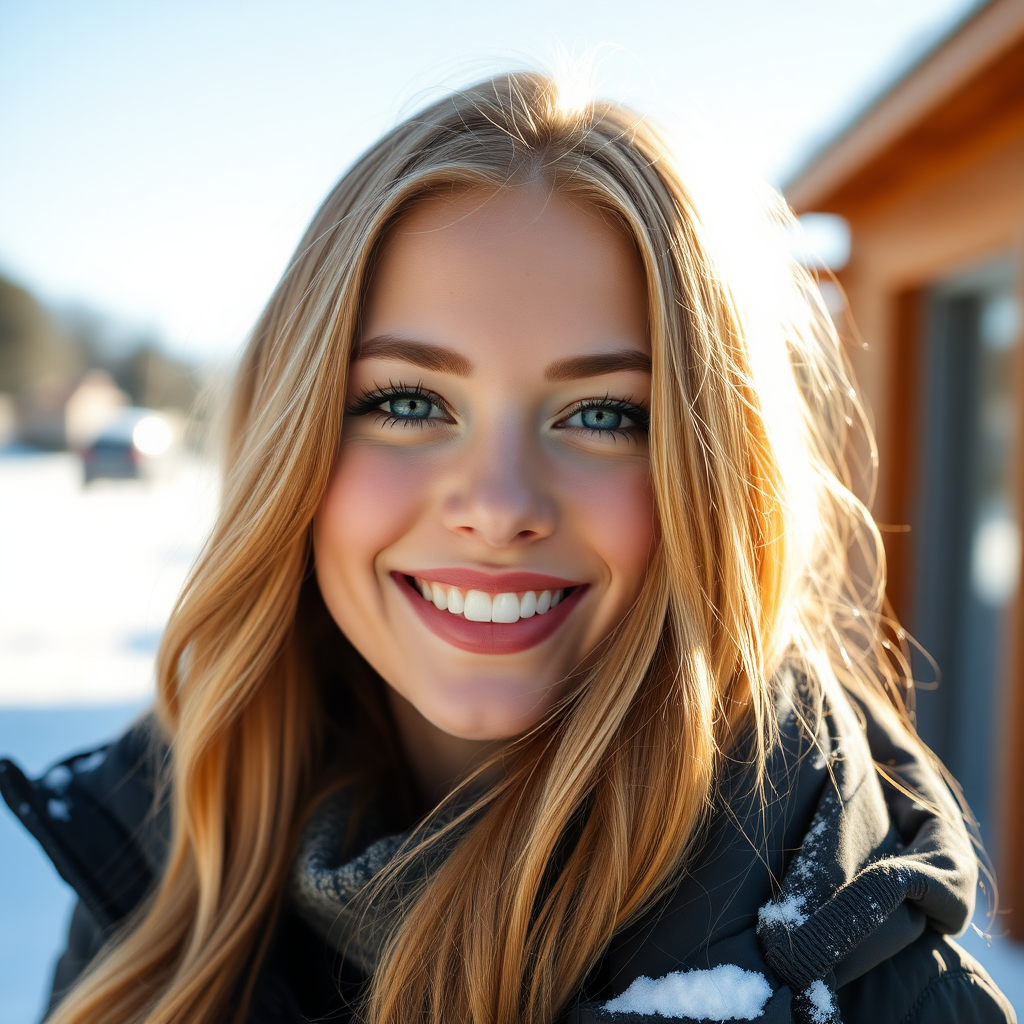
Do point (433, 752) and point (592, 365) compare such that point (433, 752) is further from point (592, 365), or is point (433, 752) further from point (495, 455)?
point (592, 365)

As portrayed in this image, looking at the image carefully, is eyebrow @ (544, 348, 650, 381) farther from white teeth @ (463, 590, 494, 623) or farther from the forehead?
white teeth @ (463, 590, 494, 623)

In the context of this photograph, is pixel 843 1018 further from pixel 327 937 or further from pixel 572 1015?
pixel 327 937

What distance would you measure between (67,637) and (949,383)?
7404 millimetres

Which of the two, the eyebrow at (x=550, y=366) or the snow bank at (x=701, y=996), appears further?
the eyebrow at (x=550, y=366)

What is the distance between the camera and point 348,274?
1297mm

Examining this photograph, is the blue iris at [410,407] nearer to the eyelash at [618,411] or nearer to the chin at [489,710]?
the eyelash at [618,411]

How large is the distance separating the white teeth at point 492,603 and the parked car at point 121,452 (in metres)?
19.4

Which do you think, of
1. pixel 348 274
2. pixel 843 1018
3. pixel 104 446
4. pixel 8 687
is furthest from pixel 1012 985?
pixel 104 446

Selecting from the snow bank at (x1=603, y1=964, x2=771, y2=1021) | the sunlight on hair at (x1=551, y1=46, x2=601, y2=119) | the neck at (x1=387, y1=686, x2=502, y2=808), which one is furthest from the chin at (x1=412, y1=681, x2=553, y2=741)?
the sunlight on hair at (x1=551, y1=46, x2=601, y2=119)

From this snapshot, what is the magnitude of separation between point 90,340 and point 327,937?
135 ft

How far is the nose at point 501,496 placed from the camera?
1174 mm

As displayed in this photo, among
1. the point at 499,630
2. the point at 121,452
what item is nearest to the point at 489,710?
the point at 499,630

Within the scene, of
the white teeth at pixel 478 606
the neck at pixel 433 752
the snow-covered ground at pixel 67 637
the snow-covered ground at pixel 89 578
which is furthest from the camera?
the snow-covered ground at pixel 89 578

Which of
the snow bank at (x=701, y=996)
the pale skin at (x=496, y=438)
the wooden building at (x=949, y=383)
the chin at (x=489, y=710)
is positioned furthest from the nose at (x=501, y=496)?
the wooden building at (x=949, y=383)
